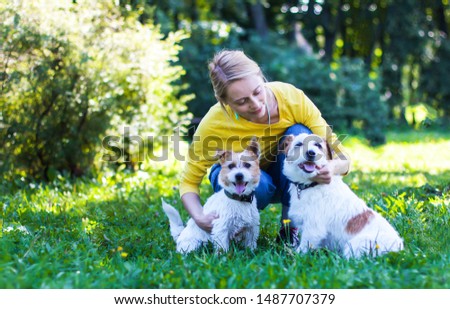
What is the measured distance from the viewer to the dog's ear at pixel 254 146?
3672mm

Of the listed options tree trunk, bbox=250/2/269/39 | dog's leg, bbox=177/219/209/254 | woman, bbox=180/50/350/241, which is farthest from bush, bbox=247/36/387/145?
dog's leg, bbox=177/219/209/254

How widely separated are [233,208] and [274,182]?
Result: 590 millimetres

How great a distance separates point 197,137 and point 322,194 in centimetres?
103

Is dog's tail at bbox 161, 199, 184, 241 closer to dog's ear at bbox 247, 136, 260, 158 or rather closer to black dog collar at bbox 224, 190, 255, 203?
black dog collar at bbox 224, 190, 255, 203

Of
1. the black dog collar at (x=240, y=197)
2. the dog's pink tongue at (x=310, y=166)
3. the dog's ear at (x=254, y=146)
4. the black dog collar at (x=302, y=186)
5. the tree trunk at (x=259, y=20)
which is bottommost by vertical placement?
the black dog collar at (x=240, y=197)

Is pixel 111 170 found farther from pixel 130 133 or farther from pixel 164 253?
pixel 164 253

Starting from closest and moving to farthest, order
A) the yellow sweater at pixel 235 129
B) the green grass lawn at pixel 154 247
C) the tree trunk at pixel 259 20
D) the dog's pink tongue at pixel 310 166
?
the green grass lawn at pixel 154 247 < the dog's pink tongue at pixel 310 166 < the yellow sweater at pixel 235 129 < the tree trunk at pixel 259 20

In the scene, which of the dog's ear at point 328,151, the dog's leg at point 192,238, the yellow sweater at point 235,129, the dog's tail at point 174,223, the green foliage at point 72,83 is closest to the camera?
the dog's ear at point 328,151

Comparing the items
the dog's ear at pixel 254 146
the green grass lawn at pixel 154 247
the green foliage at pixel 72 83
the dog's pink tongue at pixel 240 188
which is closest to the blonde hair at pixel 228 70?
the dog's ear at pixel 254 146

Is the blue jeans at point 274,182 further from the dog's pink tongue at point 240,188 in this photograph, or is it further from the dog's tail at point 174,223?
the dog's tail at point 174,223

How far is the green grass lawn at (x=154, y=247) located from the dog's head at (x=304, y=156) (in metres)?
0.52

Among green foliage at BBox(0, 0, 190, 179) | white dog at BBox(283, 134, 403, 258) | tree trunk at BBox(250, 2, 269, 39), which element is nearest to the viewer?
white dog at BBox(283, 134, 403, 258)

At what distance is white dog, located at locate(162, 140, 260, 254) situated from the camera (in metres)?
3.62

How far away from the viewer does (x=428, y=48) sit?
1783cm
